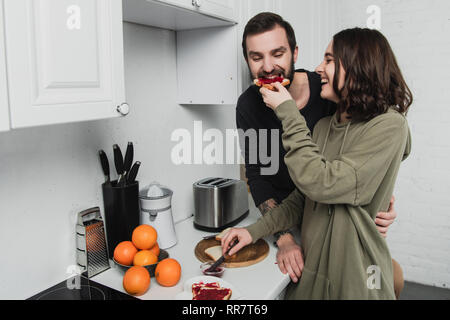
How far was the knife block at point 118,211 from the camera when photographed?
52.4 inches

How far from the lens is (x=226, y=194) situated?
1641mm

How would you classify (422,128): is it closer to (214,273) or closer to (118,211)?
(214,273)

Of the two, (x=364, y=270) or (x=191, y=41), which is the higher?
(x=191, y=41)

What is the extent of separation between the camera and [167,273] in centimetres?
114

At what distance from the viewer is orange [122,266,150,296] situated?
42.9 inches

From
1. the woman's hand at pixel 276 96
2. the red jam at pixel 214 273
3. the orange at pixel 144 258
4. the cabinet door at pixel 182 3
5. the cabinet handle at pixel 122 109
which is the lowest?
the red jam at pixel 214 273

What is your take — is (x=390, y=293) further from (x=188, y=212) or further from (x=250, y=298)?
(x=188, y=212)

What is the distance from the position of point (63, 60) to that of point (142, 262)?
643 mm

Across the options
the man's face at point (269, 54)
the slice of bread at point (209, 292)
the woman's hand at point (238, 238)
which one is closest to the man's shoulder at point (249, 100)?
the man's face at point (269, 54)

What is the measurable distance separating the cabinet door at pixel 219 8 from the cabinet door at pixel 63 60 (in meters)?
0.39

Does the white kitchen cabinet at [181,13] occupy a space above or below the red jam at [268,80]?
above

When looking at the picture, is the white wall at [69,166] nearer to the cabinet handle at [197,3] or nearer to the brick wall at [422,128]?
the cabinet handle at [197,3]
